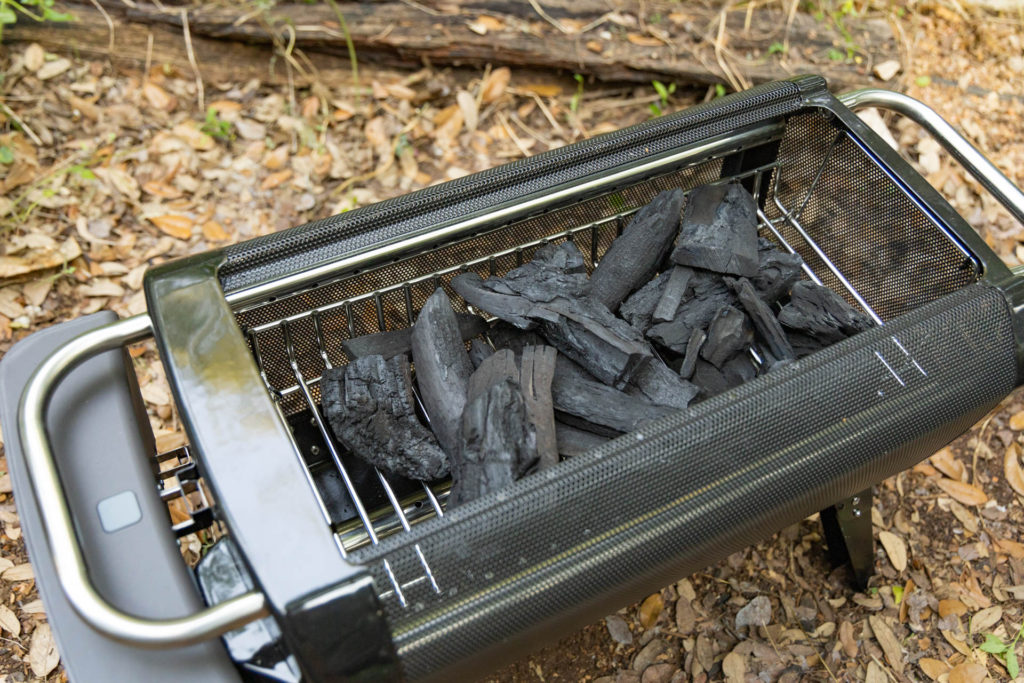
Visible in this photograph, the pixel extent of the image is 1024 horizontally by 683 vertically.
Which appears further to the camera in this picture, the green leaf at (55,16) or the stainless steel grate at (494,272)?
the green leaf at (55,16)

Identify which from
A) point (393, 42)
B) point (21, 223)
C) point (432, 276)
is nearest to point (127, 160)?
point (21, 223)

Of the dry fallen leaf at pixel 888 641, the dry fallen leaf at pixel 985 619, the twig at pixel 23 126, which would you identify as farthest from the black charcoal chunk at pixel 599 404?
the twig at pixel 23 126

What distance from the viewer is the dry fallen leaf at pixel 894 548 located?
162cm

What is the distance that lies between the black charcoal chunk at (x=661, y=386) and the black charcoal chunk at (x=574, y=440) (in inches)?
3.3

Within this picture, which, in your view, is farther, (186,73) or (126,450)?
(186,73)

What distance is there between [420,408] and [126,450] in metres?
0.43

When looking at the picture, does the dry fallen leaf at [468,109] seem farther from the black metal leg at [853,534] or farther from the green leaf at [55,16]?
the black metal leg at [853,534]

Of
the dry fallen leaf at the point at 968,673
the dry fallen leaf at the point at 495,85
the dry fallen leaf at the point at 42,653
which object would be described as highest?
the dry fallen leaf at the point at 495,85

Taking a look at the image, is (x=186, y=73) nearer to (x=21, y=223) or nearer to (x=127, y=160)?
(x=127, y=160)

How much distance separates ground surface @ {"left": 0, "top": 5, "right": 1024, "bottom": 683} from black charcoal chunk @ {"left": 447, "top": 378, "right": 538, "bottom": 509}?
1.80ft

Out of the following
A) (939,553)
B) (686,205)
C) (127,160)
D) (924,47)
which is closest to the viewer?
(686,205)

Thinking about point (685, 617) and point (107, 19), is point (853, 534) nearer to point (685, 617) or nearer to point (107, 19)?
point (685, 617)

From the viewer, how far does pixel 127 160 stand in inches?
83.4

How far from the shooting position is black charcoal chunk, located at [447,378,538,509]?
106 cm
